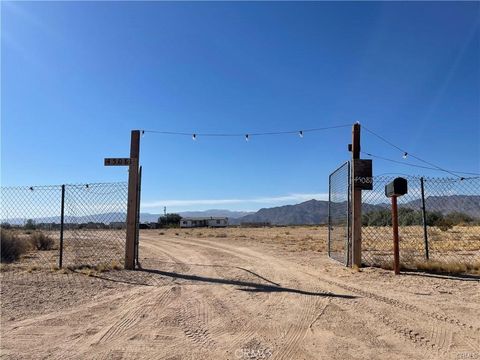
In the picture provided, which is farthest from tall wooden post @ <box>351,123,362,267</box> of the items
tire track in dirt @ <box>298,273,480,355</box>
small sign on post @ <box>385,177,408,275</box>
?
tire track in dirt @ <box>298,273,480,355</box>

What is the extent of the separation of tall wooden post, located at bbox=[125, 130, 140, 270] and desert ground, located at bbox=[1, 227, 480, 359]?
0.66 meters

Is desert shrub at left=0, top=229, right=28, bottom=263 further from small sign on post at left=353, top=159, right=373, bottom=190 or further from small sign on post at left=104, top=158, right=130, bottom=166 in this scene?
small sign on post at left=353, top=159, right=373, bottom=190

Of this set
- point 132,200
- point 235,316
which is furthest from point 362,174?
point 235,316

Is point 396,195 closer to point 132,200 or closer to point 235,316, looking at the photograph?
point 235,316

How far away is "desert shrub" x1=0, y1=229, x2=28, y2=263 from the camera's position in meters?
14.2

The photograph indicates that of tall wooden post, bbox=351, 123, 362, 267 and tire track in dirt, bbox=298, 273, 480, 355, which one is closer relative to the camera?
tire track in dirt, bbox=298, 273, 480, 355

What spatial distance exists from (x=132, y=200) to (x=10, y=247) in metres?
5.57

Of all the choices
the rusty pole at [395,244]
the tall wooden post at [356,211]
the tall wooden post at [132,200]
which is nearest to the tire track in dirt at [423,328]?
the rusty pole at [395,244]

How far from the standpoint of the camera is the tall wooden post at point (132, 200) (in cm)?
1177

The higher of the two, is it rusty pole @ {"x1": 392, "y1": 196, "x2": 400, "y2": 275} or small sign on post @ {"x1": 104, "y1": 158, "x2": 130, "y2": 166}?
small sign on post @ {"x1": 104, "y1": 158, "x2": 130, "y2": 166}

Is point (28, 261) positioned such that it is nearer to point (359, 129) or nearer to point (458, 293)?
point (359, 129)

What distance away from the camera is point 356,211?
11.9m

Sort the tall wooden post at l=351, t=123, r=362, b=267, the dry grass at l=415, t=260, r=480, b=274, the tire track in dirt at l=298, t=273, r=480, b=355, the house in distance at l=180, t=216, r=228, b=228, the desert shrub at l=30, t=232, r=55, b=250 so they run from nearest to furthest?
1. the tire track in dirt at l=298, t=273, r=480, b=355
2. the dry grass at l=415, t=260, r=480, b=274
3. the tall wooden post at l=351, t=123, r=362, b=267
4. the desert shrub at l=30, t=232, r=55, b=250
5. the house in distance at l=180, t=216, r=228, b=228

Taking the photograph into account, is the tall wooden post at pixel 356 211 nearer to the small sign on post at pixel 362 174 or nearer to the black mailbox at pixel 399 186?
the small sign on post at pixel 362 174
